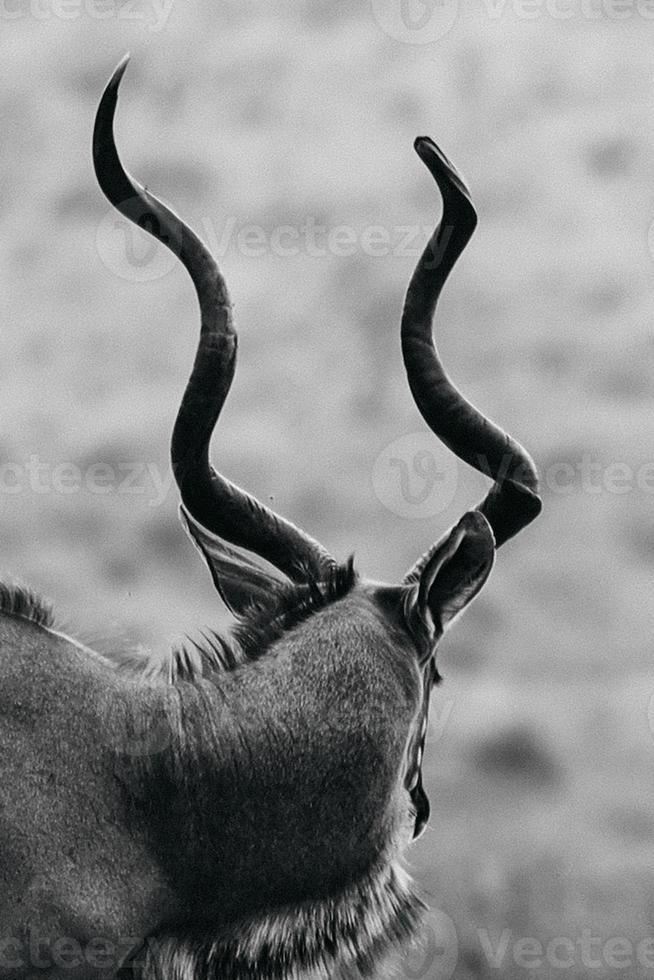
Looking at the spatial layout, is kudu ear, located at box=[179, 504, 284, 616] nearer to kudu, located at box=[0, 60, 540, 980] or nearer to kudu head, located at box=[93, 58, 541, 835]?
kudu head, located at box=[93, 58, 541, 835]

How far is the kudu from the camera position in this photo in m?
4.43

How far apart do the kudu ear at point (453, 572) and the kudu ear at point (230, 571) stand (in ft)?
2.14

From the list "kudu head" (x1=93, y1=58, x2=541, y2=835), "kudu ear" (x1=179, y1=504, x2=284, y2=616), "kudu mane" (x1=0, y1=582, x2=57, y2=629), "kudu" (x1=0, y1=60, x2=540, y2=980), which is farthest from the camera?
"kudu ear" (x1=179, y1=504, x2=284, y2=616)

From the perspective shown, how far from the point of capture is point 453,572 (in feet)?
15.8

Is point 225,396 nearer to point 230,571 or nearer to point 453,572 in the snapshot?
point 230,571

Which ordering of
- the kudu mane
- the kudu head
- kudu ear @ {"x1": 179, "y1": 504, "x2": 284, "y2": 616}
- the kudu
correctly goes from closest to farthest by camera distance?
the kudu < the kudu mane < the kudu head < kudu ear @ {"x1": 179, "y1": 504, "x2": 284, "y2": 616}

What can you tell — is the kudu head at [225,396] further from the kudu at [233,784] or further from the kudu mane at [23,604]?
the kudu mane at [23,604]

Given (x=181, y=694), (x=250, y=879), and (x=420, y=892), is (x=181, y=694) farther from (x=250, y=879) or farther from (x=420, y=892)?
(x=420, y=892)

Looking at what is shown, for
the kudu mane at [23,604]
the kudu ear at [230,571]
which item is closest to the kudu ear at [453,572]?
the kudu ear at [230,571]

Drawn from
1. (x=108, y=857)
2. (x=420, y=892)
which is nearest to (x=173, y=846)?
(x=108, y=857)

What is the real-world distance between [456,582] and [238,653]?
2.14 feet

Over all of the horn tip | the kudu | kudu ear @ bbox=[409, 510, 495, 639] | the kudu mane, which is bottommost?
the kudu

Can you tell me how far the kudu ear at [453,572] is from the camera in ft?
15.6

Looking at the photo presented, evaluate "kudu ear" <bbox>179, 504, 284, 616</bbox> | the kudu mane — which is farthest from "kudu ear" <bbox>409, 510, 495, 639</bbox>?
the kudu mane
